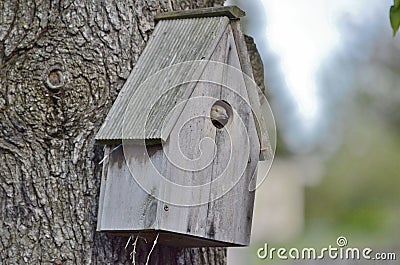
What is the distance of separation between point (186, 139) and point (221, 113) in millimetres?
132

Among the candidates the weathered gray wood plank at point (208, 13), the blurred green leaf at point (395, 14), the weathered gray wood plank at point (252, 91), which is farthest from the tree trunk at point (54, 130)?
the blurred green leaf at point (395, 14)

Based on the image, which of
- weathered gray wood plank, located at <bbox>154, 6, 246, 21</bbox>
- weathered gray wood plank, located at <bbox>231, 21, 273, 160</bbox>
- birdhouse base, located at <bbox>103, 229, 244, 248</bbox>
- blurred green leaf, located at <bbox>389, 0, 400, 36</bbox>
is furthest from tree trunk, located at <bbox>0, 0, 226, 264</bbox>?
blurred green leaf, located at <bbox>389, 0, 400, 36</bbox>

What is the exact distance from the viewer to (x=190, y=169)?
1.41m

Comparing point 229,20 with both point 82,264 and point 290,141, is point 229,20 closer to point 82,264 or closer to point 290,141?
Answer: point 82,264

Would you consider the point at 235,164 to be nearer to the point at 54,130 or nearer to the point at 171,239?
the point at 171,239

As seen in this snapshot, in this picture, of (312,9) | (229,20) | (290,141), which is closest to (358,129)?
(290,141)

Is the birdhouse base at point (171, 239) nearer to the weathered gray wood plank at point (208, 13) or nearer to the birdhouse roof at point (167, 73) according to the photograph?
the birdhouse roof at point (167, 73)

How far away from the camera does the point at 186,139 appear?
1.41m

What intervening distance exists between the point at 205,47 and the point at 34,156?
0.40 m

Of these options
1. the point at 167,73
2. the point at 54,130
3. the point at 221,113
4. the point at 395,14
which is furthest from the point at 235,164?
the point at 395,14

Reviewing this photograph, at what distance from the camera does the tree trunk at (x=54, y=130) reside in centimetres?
145

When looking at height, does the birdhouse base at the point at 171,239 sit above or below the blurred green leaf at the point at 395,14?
below

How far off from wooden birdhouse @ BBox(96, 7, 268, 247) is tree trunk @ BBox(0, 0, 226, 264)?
53mm

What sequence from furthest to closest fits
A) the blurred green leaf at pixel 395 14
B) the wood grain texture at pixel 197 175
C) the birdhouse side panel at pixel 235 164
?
1. the birdhouse side panel at pixel 235 164
2. the wood grain texture at pixel 197 175
3. the blurred green leaf at pixel 395 14
